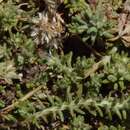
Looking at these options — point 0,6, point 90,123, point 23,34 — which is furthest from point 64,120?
point 0,6

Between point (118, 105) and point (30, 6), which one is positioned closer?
point (118, 105)

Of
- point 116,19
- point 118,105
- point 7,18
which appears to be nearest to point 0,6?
point 7,18

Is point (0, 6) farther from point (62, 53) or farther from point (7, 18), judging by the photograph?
point (62, 53)

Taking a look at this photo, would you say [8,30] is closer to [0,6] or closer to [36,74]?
[0,6]

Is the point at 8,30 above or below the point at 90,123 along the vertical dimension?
above

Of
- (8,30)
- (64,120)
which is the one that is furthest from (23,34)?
(64,120)

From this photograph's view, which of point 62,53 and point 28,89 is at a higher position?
point 62,53

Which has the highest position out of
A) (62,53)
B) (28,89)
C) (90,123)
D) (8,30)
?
(8,30)
